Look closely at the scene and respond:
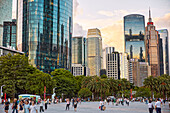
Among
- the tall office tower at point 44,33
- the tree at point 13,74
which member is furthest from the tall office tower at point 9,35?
the tree at point 13,74

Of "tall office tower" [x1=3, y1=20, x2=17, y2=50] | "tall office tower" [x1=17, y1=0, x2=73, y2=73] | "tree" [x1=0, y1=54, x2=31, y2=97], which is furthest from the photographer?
"tall office tower" [x1=3, y1=20, x2=17, y2=50]

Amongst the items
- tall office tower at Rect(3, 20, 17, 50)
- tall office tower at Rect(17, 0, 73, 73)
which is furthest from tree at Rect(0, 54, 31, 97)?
tall office tower at Rect(3, 20, 17, 50)

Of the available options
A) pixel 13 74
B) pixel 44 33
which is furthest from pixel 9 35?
pixel 13 74

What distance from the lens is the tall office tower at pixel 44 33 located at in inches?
4281

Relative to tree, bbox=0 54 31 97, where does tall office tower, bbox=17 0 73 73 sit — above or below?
above

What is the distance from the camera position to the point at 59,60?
374 feet

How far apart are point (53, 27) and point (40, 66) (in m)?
20.1

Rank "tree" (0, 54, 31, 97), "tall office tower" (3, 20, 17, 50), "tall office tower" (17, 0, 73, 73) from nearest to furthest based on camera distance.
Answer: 1. "tree" (0, 54, 31, 97)
2. "tall office tower" (17, 0, 73, 73)
3. "tall office tower" (3, 20, 17, 50)

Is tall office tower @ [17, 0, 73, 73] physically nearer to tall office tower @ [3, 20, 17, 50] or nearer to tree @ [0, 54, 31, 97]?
tree @ [0, 54, 31, 97]

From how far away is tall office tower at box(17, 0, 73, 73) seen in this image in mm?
108750

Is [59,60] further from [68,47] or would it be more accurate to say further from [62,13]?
[62,13]

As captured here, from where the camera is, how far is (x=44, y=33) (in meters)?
111

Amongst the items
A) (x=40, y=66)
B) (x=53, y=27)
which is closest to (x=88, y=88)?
(x=40, y=66)

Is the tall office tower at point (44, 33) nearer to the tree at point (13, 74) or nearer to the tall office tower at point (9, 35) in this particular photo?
the tree at point (13, 74)
